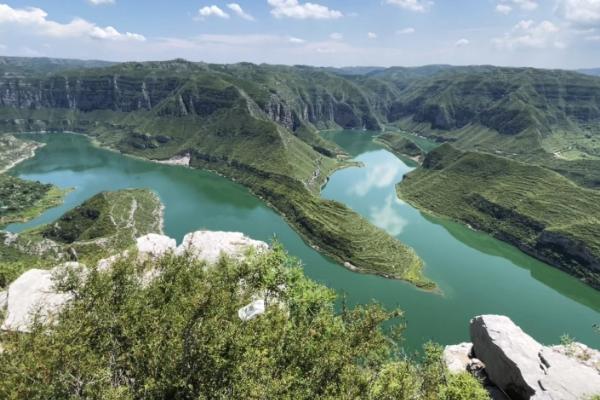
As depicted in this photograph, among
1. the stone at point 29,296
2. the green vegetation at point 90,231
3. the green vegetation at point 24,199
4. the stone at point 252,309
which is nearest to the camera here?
the stone at point 252,309

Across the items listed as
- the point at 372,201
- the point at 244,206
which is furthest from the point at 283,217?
the point at 372,201

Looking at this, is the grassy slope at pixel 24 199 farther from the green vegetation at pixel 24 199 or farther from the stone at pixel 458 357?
the stone at pixel 458 357

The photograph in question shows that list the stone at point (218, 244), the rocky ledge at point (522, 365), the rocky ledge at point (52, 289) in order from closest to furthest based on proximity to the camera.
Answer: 1. the rocky ledge at point (522, 365)
2. the rocky ledge at point (52, 289)
3. the stone at point (218, 244)

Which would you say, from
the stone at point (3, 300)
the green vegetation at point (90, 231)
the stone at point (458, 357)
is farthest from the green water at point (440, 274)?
the stone at point (3, 300)

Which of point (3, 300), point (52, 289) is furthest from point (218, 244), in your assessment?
point (52, 289)

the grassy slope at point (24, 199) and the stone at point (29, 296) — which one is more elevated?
the stone at point (29, 296)

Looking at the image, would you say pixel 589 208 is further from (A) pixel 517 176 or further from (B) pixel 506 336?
(B) pixel 506 336

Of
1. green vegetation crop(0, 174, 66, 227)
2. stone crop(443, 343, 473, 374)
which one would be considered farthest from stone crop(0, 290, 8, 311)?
green vegetation crop(0, 174, 66, 227)
